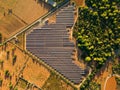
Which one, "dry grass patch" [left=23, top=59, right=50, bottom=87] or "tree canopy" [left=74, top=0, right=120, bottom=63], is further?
"dry grass patch" [left=23, top=59, right=50, bottom=87]

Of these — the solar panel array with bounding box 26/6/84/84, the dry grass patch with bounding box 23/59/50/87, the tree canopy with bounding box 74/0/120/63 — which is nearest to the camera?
the tree canopy with bounding box 74/0/120/63

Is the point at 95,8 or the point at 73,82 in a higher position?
the point at 95,8

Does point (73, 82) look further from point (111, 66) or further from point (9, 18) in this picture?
point (9, 18)

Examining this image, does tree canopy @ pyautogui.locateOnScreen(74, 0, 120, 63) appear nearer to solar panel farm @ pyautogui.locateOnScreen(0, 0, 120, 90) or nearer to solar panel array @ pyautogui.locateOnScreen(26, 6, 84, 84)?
solar panel farm @ pyautogui.locateOnScreen(0, 0, 120, 90)

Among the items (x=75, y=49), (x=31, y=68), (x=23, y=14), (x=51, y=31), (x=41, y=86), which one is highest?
(x=23, y=14)

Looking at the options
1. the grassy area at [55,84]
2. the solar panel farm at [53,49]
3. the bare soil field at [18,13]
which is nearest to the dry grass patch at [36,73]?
the solar panel farm at [53,49]

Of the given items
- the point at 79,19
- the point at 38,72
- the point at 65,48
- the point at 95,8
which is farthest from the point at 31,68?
the point at 95,8

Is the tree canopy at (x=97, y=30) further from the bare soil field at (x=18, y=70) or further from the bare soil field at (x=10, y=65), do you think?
the bare soil field at (x=10, y=65)

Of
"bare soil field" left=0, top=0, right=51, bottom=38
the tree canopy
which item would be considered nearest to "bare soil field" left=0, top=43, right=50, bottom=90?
"bare soil field" left=0, top=0, right=51, bottom=38
